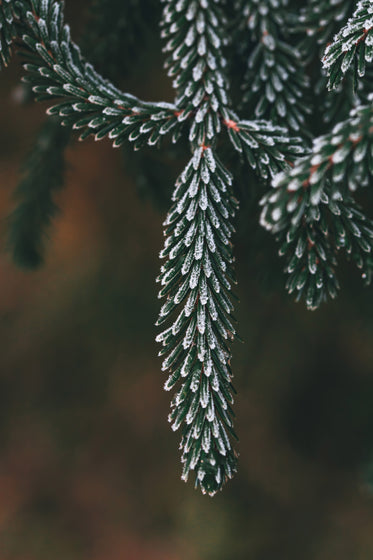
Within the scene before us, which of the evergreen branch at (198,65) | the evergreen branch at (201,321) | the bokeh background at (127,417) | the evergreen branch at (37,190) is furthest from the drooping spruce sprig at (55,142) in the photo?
the bokeh background at (127,417)

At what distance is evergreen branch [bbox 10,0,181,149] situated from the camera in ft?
1.43

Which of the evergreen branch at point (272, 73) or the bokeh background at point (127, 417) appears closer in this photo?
the evergreen branch at point (272, 73)

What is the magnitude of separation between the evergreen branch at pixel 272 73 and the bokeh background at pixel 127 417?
3.35 feet

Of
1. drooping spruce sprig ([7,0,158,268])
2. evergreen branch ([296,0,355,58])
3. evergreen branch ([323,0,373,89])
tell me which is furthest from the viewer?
drooping spruce sprig ([7,0,158,268])

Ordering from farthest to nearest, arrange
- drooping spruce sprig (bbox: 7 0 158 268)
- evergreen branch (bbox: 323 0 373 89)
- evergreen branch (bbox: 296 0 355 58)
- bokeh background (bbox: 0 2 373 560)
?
bokeh background (bbox: 0 2 373 560) → drooping spruce sprig (bbox: 7 0 158 268) → evergreen branch (bbox: 296 0 355 58) → evergreen branch (bbox: 323 0 373 89)

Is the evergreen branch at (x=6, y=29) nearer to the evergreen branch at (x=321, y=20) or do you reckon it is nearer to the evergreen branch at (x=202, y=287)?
the evergreen branch at (x=202, y=287)

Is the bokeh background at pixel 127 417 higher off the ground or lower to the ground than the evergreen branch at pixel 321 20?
lower

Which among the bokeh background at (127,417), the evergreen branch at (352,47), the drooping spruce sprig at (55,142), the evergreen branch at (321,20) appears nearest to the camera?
the evergreen branch at (352,47)

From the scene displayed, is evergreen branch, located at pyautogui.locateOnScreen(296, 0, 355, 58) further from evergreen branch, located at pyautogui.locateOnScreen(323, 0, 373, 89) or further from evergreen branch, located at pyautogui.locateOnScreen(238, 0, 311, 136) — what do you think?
evergreen branch, located at pyautogui.locateOnScreen(323, 0, 373, 89)

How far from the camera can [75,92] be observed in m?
0.43

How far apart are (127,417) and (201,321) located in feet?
4.36

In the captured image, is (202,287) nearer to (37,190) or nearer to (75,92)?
(75,92)

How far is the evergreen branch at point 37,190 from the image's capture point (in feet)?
2.34

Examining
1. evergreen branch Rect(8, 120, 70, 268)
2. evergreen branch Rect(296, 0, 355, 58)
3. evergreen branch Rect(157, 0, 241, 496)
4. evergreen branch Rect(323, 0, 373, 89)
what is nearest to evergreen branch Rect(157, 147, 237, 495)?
evergreen branch Rect(157, 0, 241, 496)
